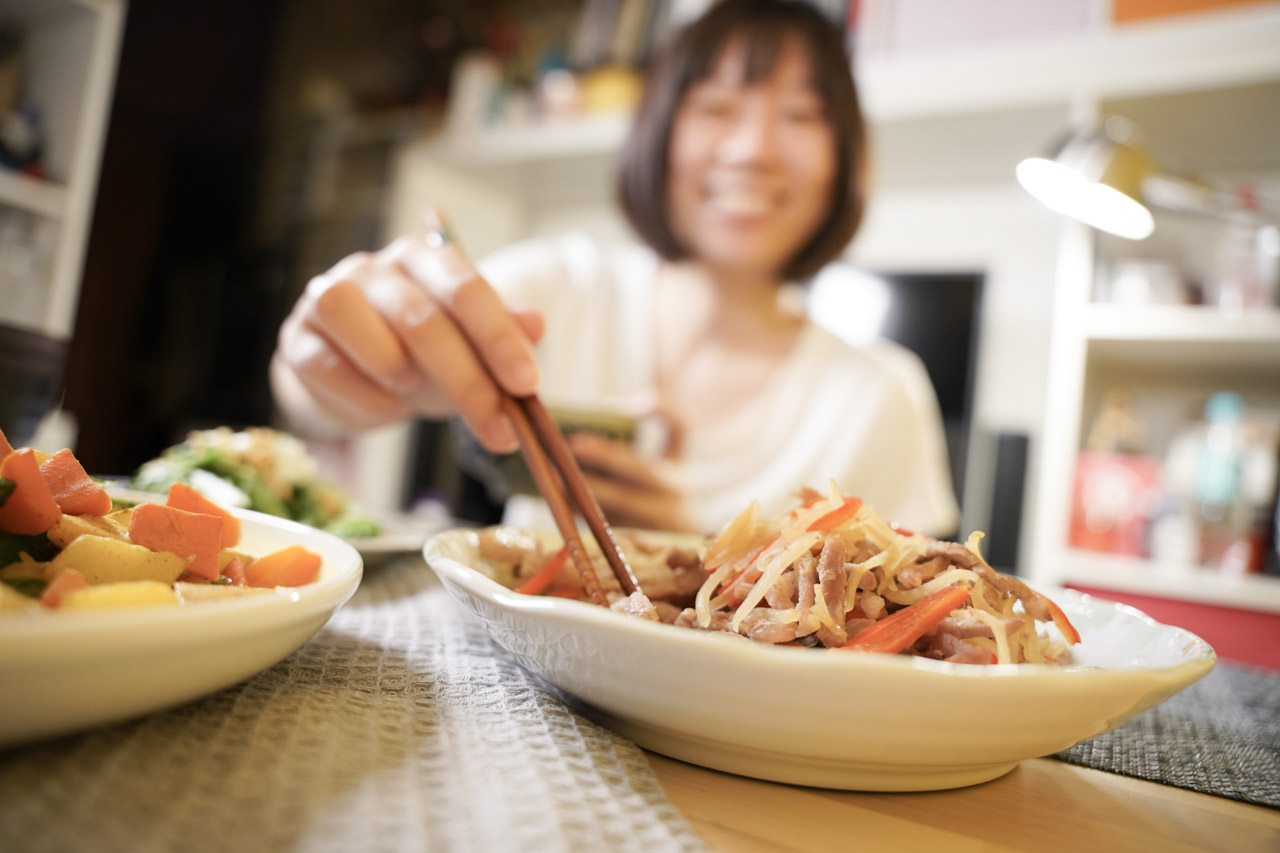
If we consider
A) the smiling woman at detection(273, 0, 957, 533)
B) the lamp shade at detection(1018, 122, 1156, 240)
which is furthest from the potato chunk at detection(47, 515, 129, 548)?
the lamp shade at detection(1018, 122, 1156, 240)

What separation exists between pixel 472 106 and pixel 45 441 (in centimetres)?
227

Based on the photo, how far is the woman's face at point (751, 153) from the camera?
1683 mm

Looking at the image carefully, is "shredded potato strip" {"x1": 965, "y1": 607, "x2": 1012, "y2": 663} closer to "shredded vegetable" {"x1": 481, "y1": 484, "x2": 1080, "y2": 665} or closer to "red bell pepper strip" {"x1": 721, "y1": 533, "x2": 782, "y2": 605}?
"shredded vegetable" {"x1": 481, "y1": 484, "x2": 1080, "y2": 665}

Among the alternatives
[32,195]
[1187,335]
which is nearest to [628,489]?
[1187,335]

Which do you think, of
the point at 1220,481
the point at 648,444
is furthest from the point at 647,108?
the point at 1220,481

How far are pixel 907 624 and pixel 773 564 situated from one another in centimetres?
8

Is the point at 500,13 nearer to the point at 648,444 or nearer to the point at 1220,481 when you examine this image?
the point at 648,444

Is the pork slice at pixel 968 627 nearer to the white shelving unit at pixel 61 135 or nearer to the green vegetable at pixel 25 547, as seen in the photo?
the green vegetable at pixel 25 547

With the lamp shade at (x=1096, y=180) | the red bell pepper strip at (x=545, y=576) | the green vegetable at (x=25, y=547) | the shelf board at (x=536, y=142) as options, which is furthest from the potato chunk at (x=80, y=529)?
the shelf board at (x=536, y=142)

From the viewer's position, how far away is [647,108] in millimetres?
1776

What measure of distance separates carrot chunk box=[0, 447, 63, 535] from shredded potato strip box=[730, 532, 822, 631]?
0.33 m

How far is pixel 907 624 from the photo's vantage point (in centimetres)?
39

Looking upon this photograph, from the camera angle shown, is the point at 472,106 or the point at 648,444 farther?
the point at 472,106

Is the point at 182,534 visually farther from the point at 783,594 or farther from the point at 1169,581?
the point at 1169,581
